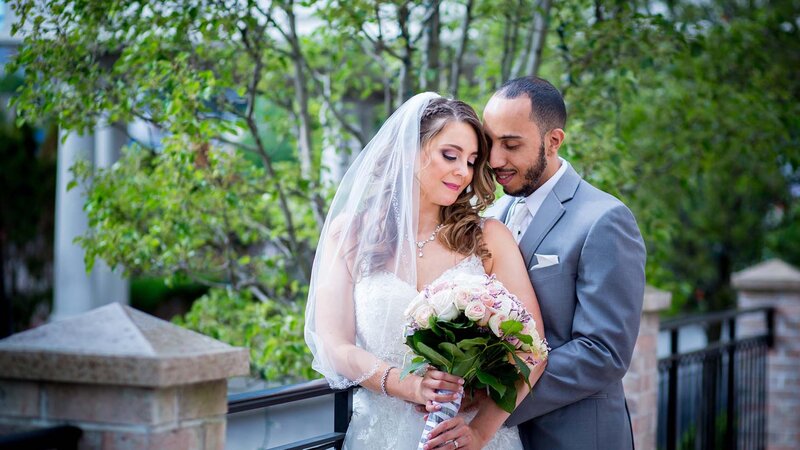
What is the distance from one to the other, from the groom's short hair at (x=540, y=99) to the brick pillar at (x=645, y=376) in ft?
6.29

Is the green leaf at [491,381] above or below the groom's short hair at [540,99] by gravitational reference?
below

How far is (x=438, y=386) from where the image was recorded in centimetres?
244

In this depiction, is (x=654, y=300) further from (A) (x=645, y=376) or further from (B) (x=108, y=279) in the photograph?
(B) (x=108, y=279)

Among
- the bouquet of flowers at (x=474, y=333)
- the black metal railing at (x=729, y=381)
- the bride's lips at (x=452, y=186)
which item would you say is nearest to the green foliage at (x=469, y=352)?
the bouquet of flowers at (x=474, y=333)

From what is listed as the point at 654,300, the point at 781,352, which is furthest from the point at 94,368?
the point at 781,352

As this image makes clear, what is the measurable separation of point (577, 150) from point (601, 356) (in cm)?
225

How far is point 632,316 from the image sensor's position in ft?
8.98

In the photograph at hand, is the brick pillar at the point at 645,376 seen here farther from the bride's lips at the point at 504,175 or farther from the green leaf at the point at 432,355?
the green leaf at the point at 432,355

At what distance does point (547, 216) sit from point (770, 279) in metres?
5.04

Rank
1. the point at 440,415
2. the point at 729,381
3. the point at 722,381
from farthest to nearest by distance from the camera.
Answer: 1. the point at 722,381
2. the point at 729,381
3. the point at 440,415

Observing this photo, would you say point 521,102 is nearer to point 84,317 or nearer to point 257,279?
point 84,317

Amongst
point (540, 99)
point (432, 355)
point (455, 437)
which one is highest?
point (540, 99)

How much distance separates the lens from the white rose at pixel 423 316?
7.70 ft

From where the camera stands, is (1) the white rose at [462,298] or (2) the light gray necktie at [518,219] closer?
(1) the white rose at [462,298]
